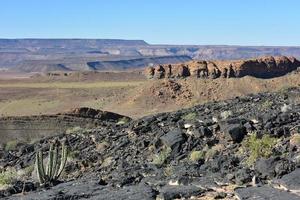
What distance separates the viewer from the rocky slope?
10.7 meters

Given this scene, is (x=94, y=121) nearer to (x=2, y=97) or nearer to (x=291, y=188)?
(x=291, y=188)

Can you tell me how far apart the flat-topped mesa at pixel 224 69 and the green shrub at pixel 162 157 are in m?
53.1

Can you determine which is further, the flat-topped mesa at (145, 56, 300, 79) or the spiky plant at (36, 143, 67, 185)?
the flat-topped mesa at (145, 56, 300, 79)

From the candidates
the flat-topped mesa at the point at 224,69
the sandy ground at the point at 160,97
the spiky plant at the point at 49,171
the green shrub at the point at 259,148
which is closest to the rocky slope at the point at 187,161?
the green shrub at the point at 259,148

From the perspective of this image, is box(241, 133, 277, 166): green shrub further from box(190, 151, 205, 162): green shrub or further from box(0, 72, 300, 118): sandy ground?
box(0, 72, 300, 118): sandy ground

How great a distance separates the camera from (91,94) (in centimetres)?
8262

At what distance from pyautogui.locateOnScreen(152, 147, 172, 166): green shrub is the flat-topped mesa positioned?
53112 mm

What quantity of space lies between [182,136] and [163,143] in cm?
59

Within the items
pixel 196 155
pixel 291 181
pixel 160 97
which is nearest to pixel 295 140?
pixel 196 155

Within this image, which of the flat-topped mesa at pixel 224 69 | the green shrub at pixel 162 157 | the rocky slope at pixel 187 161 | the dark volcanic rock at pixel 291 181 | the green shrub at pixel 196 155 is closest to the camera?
the dark volcanic rock at pixel 291 181

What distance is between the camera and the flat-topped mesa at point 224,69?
70.1 meters

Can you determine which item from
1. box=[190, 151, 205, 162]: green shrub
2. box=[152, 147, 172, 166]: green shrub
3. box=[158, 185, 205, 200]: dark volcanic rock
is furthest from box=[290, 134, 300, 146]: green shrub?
box=[158, 185, 205, 200]: dark volcanic rock

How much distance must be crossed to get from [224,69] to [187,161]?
185ft

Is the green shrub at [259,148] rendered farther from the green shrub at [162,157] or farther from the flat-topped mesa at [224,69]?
the flat-topped mesa at [224,69]
